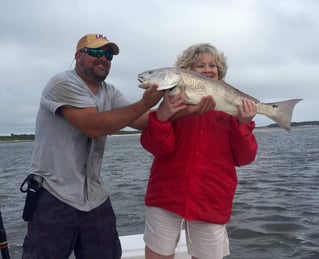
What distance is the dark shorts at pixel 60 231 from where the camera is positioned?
12.4ft

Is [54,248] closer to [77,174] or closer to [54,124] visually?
[77,174]

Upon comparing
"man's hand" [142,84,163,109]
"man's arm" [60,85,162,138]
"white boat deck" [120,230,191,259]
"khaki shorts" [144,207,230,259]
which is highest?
"man's hand" [142,84,163,109]

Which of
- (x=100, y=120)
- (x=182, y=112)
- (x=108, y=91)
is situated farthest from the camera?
(x=108, y=91)

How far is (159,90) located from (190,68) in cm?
51

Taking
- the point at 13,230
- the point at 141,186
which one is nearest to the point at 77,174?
the point at 13,230

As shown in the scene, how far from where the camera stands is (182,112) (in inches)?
154

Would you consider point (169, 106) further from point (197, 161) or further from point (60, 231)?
Result: point (60, 231)

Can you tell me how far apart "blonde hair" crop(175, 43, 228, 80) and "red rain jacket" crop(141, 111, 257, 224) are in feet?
1.74

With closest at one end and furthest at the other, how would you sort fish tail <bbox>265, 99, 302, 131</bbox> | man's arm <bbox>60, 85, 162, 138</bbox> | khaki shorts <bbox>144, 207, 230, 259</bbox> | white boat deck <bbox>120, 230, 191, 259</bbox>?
man's arm <bbox>60, 85, 162, 138</bbox> → khaki shorts <bbox>144, 207, 230, 259</bbox> → fish tail <bbox>265, 99, 302, 131</bbox> → white boat deck <bbox>120, 230, 191, 259</bbox>

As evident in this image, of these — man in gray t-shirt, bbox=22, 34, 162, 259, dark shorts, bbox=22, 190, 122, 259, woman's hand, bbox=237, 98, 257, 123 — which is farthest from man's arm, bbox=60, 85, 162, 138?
woman's hand, bbox=237, 98, 257, 123

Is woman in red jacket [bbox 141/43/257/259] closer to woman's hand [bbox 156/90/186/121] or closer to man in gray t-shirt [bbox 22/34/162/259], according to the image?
woman's hand [bbox 156/90/186/121]

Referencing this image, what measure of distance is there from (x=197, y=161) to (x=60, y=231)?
1.47 m

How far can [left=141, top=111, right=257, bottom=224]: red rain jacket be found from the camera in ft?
12.7

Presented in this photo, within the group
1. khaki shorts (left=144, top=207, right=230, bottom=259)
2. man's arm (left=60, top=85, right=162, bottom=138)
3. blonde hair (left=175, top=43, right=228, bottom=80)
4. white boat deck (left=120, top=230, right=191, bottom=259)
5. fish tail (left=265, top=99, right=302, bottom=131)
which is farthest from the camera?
white boat deck (left=120, top=230, right=191, bottom=259)
